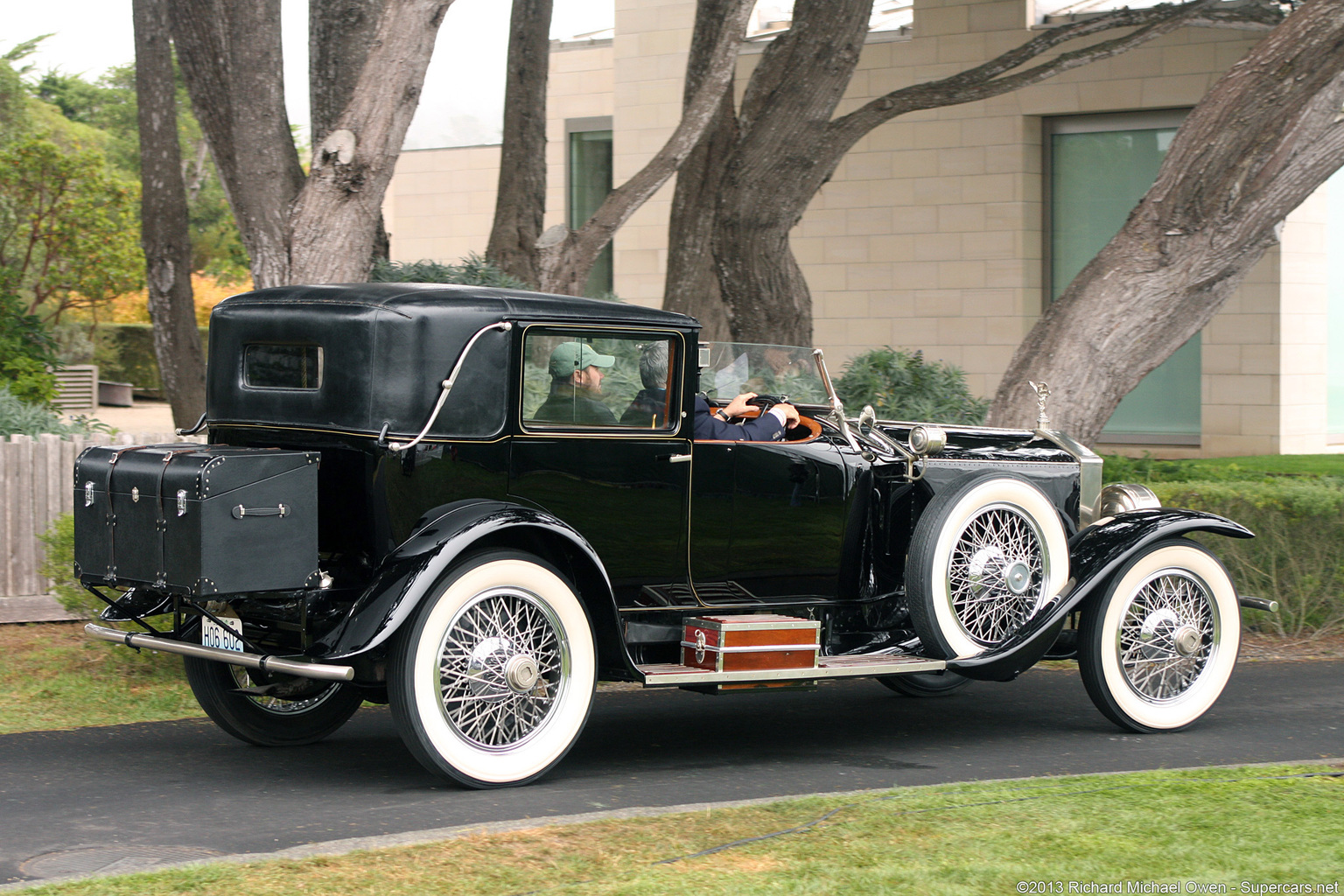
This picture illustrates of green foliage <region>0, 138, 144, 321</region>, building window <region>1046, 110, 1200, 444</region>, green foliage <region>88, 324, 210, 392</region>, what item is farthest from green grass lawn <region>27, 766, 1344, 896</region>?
green foliage <region>88, 324, 210, 392</region>

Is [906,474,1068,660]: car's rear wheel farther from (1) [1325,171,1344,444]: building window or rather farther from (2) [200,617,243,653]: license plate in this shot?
(1) [1325,171,1344,444]: building window

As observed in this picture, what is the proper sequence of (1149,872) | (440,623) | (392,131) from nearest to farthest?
1. (1149,872)
2. (440,623)
3. (392,131)

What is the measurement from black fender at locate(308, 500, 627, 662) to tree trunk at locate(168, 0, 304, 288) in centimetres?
394

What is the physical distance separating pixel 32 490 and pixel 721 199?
6139 millimetres

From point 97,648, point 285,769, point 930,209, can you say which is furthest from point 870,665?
point 930,209

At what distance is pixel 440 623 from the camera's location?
5.17 meters

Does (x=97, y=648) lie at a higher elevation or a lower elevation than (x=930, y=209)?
lower

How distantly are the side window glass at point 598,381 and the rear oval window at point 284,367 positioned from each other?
84 centimetres

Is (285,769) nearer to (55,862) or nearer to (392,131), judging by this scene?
(55,862)

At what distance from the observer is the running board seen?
5.61 metres

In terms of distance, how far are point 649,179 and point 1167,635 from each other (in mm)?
5457

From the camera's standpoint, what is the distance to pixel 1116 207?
17.2 m

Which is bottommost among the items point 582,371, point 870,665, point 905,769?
point 905,769

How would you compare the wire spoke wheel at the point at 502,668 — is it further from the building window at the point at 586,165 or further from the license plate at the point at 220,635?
the building window at the point at 586,165
